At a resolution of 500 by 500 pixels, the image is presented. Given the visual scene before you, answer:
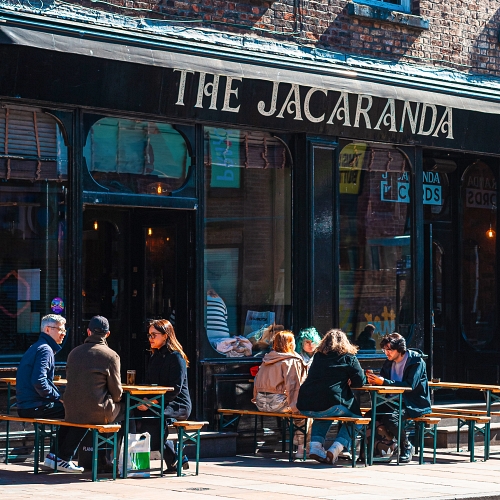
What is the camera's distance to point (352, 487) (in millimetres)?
9328

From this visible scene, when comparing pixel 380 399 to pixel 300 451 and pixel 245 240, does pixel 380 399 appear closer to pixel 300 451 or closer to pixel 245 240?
pixel 300 451

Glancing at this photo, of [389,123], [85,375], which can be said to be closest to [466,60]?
[389,123]

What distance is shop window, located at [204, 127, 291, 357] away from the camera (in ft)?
39.6

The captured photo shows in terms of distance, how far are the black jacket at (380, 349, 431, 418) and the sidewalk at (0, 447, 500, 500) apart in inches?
24.5

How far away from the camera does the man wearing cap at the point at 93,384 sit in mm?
9422

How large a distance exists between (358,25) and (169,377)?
5161 millimetres

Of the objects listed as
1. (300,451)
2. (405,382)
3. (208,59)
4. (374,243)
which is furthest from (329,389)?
(208,59)

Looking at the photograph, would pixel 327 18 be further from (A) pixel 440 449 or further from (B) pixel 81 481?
(B) pixel 81 481

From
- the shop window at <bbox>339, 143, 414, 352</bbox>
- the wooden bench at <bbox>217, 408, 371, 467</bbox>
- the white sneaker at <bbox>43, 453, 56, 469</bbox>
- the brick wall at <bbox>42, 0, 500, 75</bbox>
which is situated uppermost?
the brick wall at <bbox>42, 0, 500, 75</bbox>

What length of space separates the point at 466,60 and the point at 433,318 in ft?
10.8

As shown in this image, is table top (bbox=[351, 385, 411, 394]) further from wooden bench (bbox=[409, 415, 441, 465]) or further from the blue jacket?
the blue jacket

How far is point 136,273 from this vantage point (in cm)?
1241

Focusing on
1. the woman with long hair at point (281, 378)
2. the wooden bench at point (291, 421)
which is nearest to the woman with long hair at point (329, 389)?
the wooden bench at point (291, 421)

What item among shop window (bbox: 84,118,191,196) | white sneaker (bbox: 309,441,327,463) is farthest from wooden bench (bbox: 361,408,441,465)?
shop window (bbox: 84,118,191,196)
